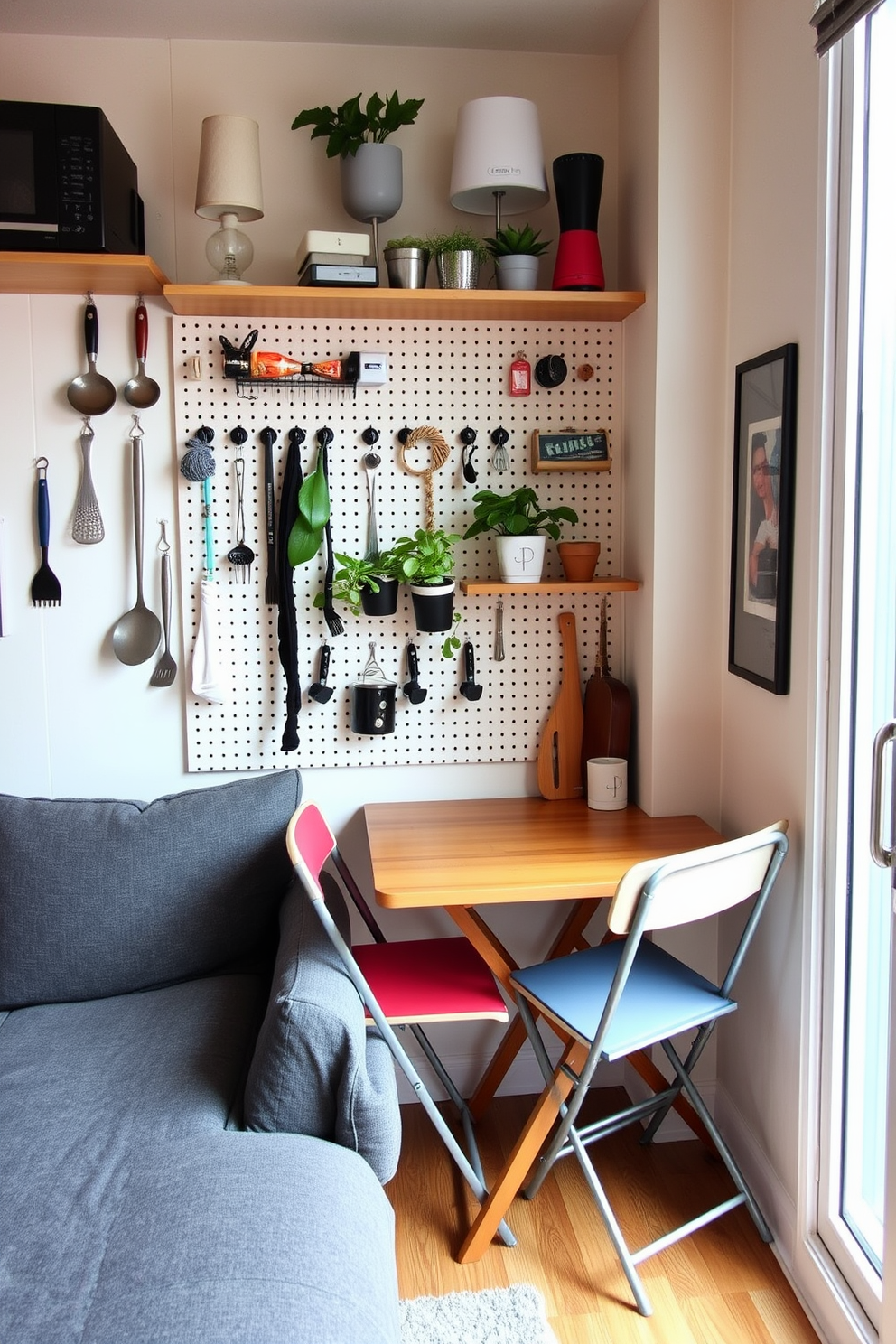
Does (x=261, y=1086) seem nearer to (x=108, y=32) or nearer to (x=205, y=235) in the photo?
(x=205, y=235)

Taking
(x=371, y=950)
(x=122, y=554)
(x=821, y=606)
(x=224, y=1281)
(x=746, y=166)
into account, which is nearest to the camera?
(x=224, y=1281)

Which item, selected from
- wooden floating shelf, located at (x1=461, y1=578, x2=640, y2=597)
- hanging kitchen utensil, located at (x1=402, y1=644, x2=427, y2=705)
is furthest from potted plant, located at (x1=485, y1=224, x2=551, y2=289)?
hanging kitchen utensil, located at (x1=402, y1=644, x2=427, y2=705)

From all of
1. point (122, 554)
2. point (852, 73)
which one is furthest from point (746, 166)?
point (122, 554)

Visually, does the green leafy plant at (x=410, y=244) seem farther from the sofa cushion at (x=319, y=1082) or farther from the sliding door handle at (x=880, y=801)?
the sofa cushion at (x=319, y=1082)

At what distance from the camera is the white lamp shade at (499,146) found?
261 cm

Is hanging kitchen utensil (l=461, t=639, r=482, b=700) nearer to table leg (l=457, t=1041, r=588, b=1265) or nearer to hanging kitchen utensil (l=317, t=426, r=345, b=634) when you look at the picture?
hanging kitchen utensil (l=317, t=426, r=345, b=634)

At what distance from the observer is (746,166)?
2.45 m

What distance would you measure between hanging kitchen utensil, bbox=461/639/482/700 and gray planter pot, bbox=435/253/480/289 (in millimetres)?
886

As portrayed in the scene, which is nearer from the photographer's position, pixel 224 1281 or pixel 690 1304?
pixel 224 1281

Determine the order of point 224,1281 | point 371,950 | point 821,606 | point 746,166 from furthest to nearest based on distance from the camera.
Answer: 1. point 371,950
2. point 746,166
3. point 821,606
4. point 224,1281

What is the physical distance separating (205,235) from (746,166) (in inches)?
51.0

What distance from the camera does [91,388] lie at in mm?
2709

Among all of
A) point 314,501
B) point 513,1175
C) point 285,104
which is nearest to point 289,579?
point 314,501

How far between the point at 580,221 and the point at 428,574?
91cm
